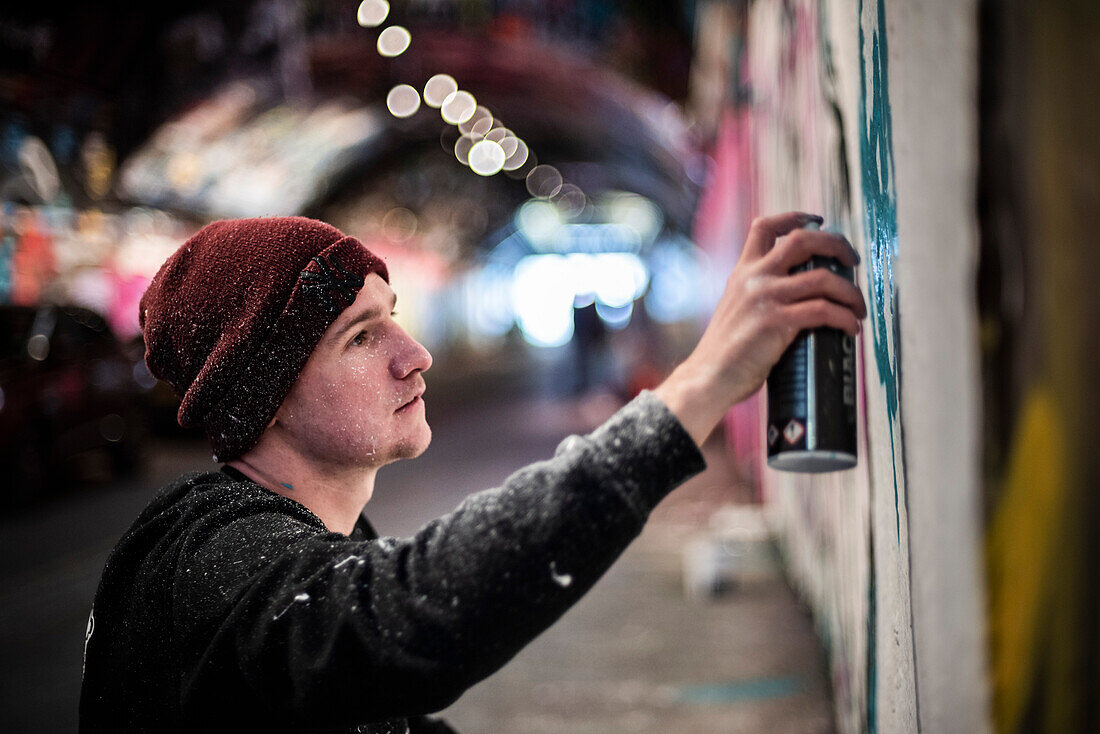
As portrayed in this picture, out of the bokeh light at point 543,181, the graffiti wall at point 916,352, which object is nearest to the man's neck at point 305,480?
the graffiti wall at point 916,352

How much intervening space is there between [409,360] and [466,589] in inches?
18.4

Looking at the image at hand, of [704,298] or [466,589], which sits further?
[704,298]

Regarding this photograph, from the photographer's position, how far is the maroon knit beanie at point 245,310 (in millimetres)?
1290

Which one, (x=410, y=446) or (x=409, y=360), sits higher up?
(x=409, y=360)

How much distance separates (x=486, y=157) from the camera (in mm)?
22406

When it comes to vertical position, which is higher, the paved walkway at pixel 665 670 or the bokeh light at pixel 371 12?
the bokeh light at pixel 371 12

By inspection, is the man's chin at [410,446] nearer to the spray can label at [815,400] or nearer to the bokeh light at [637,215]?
the spray can label at [815,400]

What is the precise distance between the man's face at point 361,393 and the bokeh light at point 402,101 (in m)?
16.0

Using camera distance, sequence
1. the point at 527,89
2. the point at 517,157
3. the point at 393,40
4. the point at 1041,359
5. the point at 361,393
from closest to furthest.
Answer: the point at 1041,359, the point at 361,393, the point at 393,40, the point at 527,89, the point at 517,157

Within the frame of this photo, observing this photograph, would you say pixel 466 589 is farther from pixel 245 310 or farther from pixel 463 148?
pixel 463 148

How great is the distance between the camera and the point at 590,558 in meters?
0.96

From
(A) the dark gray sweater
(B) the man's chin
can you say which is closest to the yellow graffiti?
(A) the dark gray sweater

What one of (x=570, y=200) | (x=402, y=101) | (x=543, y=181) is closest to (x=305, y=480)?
(x=402, y=101)

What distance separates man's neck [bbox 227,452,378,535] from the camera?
1396mm
